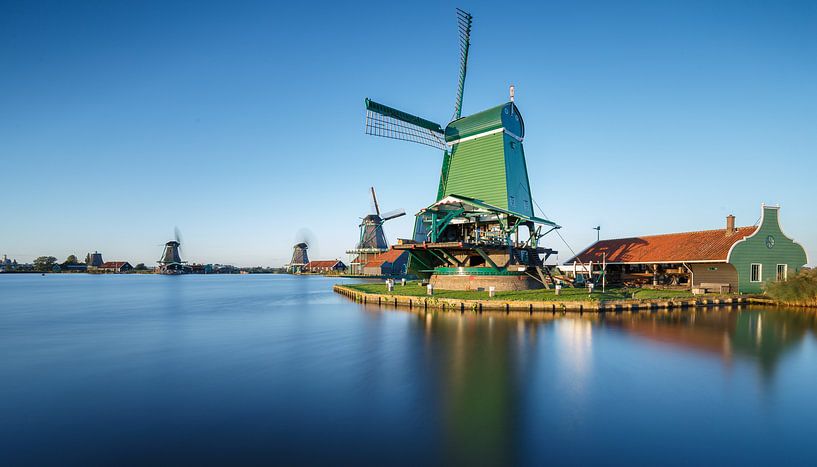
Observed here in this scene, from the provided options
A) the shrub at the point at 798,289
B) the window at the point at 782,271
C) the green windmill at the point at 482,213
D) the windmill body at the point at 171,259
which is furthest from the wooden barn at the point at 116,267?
the window at the point at 782,271

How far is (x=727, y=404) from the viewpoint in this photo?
330 inches

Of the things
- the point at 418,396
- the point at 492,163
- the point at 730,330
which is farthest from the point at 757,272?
the point at 418,396

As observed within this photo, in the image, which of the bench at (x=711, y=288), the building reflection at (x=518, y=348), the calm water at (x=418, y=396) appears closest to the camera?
the calm water at (x=418, y=396)

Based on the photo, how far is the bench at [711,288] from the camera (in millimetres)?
26906

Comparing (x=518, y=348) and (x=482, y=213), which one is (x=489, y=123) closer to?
(x=482, y=213)

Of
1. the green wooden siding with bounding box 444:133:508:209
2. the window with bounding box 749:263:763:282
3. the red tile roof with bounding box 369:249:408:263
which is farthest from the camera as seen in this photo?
the red tile roof with bounding box 369:249:408:263

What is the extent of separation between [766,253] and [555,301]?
1798 centimetres

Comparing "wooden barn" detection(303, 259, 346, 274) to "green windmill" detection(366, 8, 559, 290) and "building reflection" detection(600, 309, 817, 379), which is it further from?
"building reflection" detection(600, 309, 817, 379)

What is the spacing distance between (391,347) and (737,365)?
10209 mm

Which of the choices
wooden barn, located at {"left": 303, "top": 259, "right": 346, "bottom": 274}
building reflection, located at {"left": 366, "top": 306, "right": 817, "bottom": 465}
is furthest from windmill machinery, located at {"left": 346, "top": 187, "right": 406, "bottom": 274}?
building reflection, located at {"left": 366, "top": 306, "right": 817, "bottom": 465}

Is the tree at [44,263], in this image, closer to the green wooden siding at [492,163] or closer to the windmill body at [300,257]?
the windmill body at [300,257]

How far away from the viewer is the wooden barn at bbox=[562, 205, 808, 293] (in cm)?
2693

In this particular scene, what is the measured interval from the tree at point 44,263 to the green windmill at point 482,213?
7186 inches

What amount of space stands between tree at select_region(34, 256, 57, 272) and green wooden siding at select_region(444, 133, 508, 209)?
186617 mm
